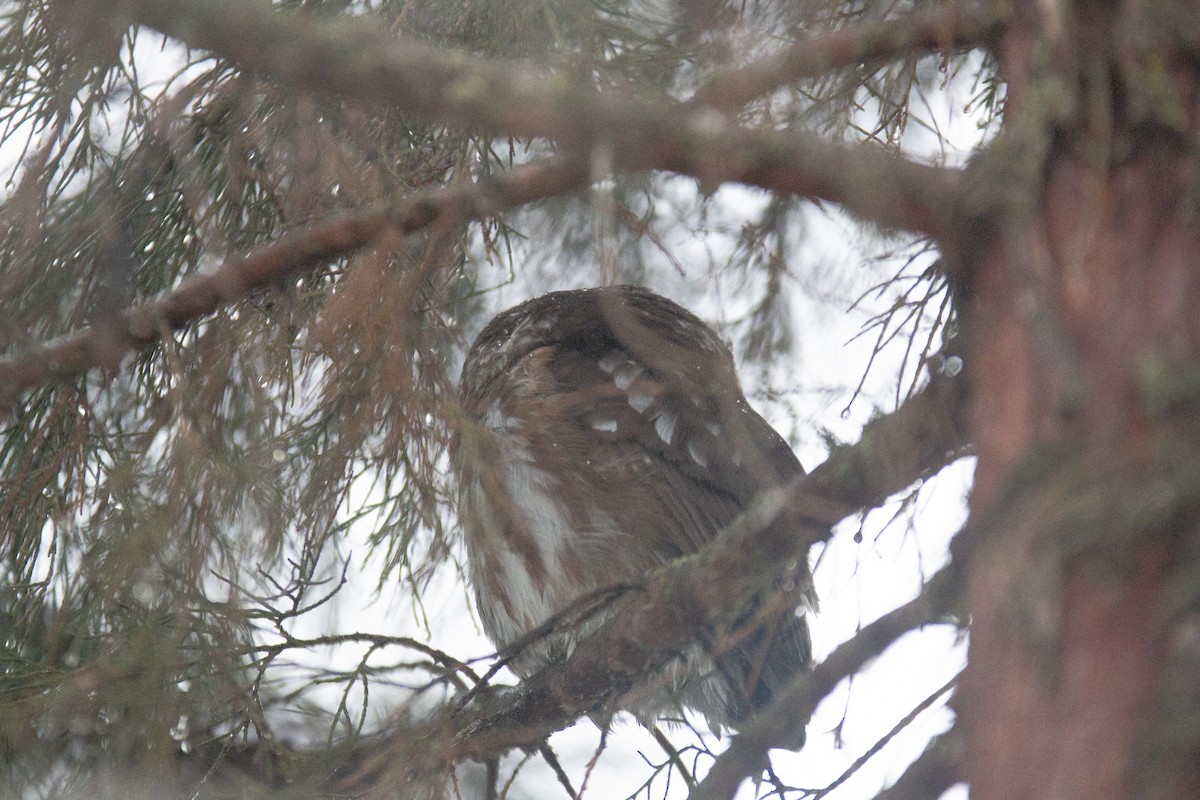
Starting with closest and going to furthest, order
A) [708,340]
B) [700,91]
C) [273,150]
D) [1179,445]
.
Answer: [1179,445] → [700,91] → [273,150] → [708,340]

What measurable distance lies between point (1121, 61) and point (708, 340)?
2.61m

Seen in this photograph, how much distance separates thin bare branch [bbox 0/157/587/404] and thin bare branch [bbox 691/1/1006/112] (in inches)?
14.9

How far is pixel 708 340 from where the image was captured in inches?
163

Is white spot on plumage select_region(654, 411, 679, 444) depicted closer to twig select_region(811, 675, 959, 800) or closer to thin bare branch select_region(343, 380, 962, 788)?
thin bare branch select_region(343, 380, 962, 788)

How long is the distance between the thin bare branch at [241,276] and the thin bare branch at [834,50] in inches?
14.9

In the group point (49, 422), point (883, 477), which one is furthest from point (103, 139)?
point (883, 477)

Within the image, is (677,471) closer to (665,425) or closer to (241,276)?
(665,425)

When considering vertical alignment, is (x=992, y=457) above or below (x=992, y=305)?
below

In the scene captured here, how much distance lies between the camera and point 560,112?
1.62m

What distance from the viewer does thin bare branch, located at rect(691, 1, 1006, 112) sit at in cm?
188

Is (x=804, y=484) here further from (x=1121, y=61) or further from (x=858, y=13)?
(x=858, y=13)

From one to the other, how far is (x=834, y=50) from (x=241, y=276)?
1249 mm

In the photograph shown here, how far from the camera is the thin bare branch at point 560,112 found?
160 cm

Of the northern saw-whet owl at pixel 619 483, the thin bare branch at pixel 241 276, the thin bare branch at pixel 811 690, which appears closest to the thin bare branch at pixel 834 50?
the thin bare branch at pixel 241 276
